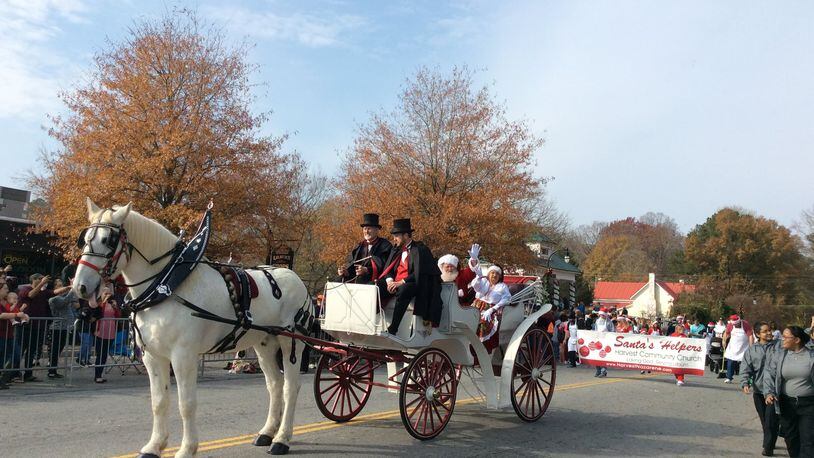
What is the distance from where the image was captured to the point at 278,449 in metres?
6.74

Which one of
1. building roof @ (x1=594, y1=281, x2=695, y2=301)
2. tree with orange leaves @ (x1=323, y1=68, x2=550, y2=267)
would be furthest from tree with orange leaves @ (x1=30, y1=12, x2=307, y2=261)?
building roof @ (x1=594, y1=281, x2=695, y2=301)

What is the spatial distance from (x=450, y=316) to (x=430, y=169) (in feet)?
62.9

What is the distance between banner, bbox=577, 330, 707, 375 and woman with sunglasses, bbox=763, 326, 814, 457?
7.18 metres

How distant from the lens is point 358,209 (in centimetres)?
2620

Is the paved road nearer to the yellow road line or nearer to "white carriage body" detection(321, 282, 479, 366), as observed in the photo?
the yellow road line

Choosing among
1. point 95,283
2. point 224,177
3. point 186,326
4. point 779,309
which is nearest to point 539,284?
point 186,326

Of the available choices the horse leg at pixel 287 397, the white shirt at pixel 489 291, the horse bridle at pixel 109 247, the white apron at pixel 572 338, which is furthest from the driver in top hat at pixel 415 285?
the white apron at pixel 572 338

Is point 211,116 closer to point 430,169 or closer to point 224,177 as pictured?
point 224,177

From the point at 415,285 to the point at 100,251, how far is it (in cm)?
328

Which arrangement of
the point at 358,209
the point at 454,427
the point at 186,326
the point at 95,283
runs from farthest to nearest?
1. the point at 358,209
2. the point at 454,427
3. the point at 186,326
4. the point at 95,283

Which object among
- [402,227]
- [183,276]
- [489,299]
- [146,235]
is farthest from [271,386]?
[489,299]

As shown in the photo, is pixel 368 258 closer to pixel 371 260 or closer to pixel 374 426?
pixel 371 260

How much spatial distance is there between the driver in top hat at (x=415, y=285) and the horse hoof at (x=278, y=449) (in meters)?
1.69

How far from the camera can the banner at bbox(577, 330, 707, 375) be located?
1529 cm
